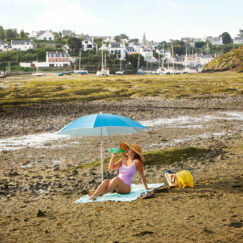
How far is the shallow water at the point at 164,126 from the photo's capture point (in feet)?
53.7

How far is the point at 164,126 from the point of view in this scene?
20359mm

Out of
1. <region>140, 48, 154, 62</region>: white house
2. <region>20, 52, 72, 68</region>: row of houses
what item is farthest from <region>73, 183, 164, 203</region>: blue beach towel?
<region>140, 48, 154, 62</region>: white house

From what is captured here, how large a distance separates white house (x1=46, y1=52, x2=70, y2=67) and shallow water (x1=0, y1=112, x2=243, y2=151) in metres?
102

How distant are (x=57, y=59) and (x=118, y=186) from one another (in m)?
118

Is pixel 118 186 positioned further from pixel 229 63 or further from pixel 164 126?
pixel 229 63

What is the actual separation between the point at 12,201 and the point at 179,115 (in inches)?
670

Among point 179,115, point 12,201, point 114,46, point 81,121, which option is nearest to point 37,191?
point 12,201

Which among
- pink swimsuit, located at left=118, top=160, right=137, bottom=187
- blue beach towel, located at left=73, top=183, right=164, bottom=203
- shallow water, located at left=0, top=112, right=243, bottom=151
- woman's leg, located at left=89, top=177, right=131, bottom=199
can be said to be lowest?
shallow water, located at left=0, top=112, right=243, bottom=151

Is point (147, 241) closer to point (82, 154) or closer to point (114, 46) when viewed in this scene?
point (82, 154)

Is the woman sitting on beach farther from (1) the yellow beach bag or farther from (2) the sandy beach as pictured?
(1) the yellow beach bag

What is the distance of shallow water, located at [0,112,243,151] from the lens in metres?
16.4

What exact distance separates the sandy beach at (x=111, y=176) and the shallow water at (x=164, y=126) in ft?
0.14

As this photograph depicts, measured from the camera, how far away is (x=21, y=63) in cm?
11688

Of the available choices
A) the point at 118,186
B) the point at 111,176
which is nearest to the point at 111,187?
the point at 118,186
